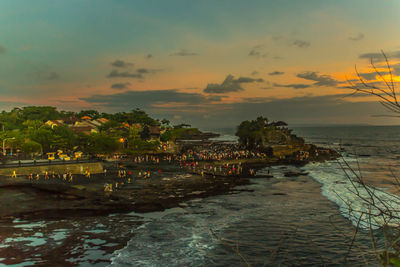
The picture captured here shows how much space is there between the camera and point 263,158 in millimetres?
70688

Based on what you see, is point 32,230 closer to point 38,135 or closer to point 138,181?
point 138,181

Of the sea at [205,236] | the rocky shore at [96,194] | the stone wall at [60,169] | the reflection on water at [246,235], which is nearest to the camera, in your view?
the sea at [205,236]

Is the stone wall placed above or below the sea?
above

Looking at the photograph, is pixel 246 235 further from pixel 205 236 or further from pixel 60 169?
pixel 60 169

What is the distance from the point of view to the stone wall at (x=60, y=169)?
3522cm

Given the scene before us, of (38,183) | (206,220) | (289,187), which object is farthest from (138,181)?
(289,187)

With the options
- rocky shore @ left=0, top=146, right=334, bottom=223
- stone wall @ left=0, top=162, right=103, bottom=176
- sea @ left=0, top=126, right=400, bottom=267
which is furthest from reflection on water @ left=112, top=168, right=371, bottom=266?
stone wall @ left=0, top=162, right=103, bottom=176

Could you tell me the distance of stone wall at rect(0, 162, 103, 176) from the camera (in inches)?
1387

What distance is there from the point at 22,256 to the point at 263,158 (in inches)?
2412

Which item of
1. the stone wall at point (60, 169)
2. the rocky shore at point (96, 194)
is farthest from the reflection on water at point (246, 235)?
the stone wall at point (60, 169)

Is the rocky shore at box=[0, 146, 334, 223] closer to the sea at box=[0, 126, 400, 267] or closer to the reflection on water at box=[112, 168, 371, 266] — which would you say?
the sea at box=[0, 126, 400, 267]

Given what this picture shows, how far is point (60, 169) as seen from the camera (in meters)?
38.7

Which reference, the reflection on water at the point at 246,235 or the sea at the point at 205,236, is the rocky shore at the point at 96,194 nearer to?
the sea at the point at 205,236

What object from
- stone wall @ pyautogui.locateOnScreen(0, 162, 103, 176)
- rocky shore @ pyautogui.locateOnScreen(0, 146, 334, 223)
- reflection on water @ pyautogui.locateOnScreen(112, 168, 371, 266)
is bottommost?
reflection on water @ pyautogui.locateOnScreen(112, 168, 371, 266)
